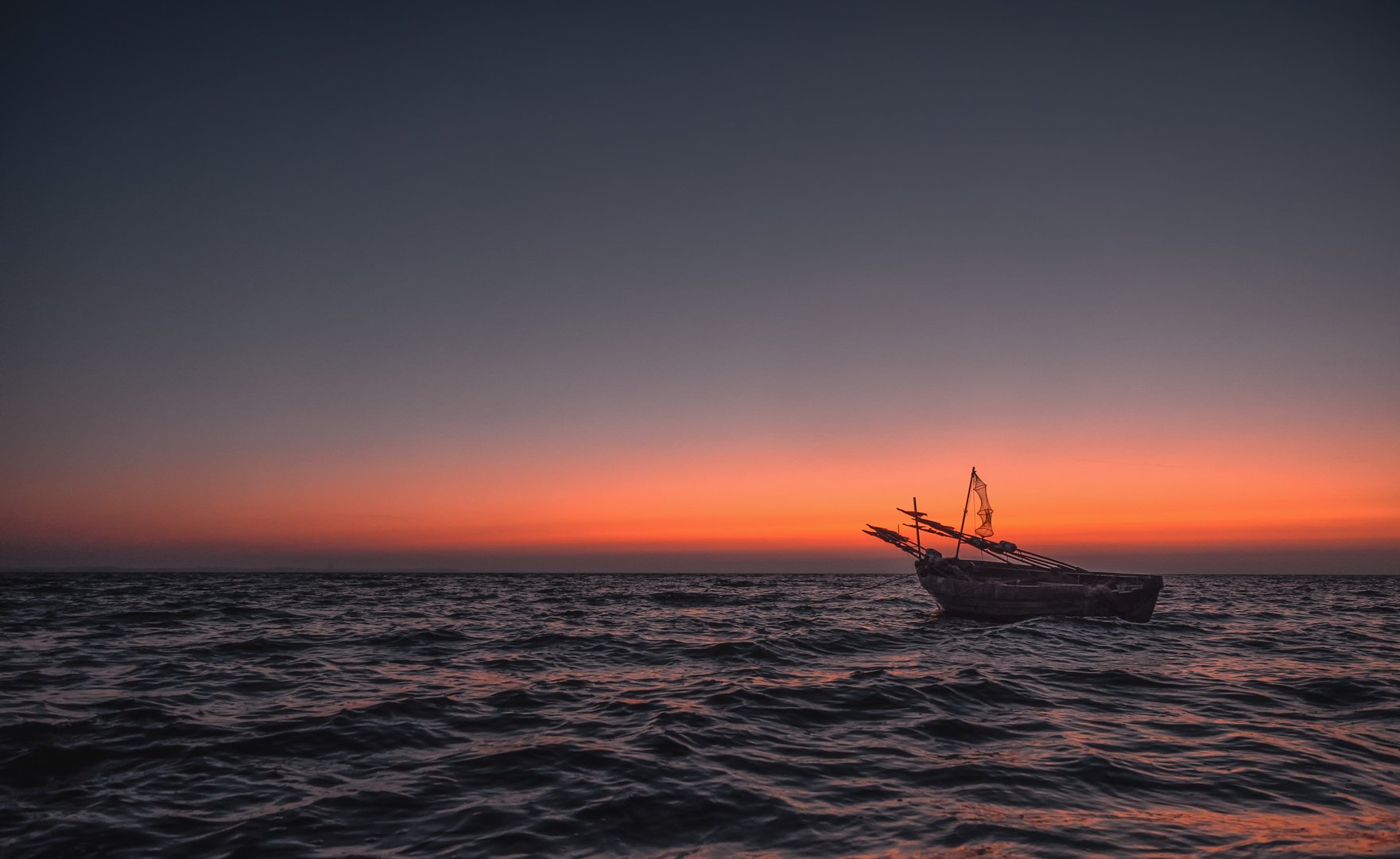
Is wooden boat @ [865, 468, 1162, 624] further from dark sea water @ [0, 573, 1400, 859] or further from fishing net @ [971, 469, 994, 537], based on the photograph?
dark sea water @ [0, 573, 1400, 859]

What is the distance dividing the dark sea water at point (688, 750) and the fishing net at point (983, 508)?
56.8ft

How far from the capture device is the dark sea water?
6770mm

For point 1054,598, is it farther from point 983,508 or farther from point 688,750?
point 688,750

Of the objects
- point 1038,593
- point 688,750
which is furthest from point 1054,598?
point 688,750

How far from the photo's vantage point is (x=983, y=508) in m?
38.2

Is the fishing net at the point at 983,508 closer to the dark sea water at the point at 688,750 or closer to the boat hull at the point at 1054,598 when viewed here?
the boat hull at the point at 1054,598

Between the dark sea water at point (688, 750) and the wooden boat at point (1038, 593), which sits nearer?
the dark sea water at point (688, 750)

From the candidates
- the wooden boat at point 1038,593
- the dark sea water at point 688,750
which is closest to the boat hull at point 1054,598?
the wooden boat at point 1038,593

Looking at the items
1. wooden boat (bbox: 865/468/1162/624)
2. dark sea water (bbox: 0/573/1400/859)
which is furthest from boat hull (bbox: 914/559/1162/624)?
dark sea water (bbox: 0/573/1400/859)

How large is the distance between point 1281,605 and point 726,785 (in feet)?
178

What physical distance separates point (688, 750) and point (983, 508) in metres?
32.4

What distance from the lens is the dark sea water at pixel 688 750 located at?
22.2 feet

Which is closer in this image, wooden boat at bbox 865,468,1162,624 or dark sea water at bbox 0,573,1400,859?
dark sea water at bbox 0,573,1400,859

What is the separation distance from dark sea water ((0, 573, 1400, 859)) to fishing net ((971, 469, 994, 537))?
17.3m
